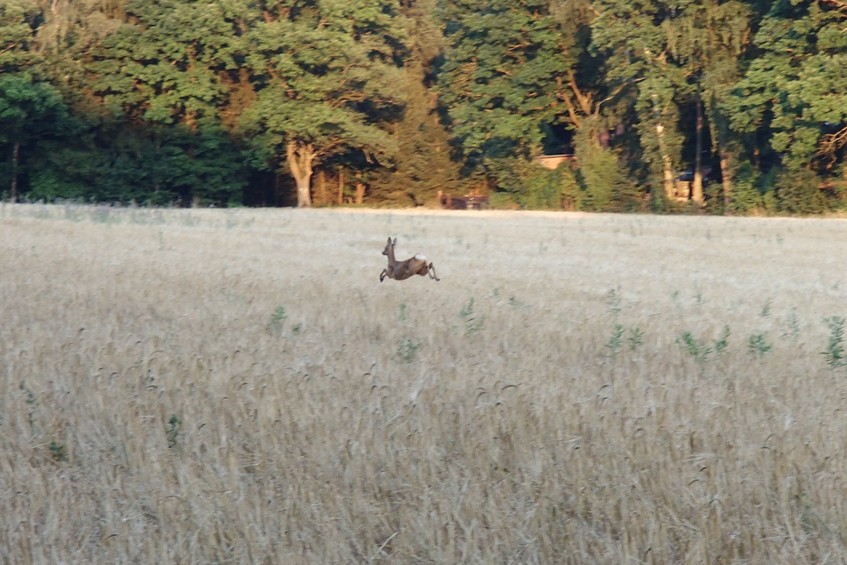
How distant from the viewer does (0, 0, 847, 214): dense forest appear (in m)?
43.8

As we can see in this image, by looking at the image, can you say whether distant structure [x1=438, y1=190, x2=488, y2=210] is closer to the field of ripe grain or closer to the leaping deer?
the leaping deer

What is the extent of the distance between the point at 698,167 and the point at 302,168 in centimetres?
1930

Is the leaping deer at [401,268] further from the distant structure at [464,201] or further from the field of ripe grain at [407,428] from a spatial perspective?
the distant structure at [464,201]

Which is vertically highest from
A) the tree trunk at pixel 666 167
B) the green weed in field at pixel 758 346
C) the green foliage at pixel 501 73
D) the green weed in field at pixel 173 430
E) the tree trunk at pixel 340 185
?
the green foliage at pixel 501 73

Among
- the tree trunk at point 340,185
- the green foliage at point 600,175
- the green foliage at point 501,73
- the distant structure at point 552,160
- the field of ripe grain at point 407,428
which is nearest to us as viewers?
the field of ripe grain at point 407,428

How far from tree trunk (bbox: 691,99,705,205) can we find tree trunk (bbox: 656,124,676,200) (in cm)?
96

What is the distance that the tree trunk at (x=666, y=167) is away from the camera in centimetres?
4434

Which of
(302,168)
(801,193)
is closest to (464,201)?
(302,168)

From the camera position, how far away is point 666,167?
150 ft

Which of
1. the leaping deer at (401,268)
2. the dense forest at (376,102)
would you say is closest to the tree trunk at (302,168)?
the dense forest at (376,102)

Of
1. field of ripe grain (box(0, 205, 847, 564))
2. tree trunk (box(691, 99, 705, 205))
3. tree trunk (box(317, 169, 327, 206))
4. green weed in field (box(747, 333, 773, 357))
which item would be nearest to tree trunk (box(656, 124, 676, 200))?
tree trunk (box(691, 99, 705, 205))

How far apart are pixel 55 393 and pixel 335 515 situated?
2.49m

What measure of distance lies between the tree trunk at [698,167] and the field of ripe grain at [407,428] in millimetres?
34759

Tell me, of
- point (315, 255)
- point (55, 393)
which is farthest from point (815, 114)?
point (55, 393)
